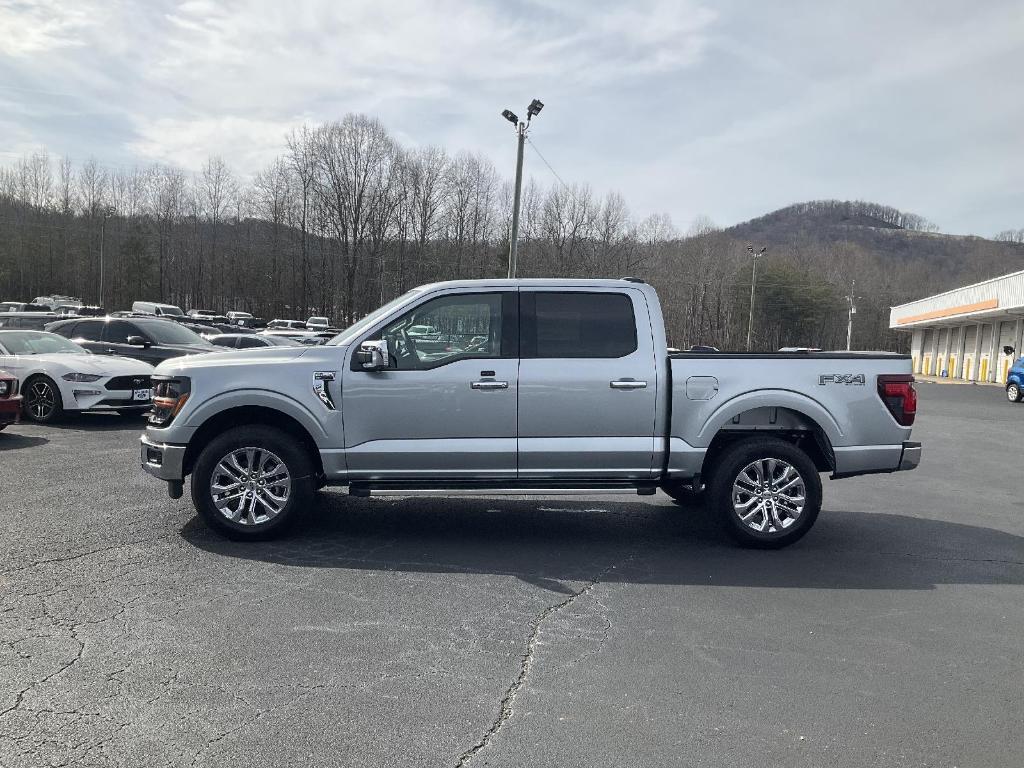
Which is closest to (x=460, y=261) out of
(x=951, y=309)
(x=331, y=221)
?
(x=331, y=221)

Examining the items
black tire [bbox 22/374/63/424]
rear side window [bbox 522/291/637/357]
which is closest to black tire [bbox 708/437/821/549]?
rear side window [bbox 522/291/637/357]

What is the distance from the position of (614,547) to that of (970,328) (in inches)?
2098

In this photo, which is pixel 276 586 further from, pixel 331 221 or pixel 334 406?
pixel 331 221

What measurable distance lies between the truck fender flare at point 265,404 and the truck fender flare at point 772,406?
3.18 metres

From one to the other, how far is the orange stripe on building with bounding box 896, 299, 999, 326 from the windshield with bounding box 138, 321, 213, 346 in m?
40.6

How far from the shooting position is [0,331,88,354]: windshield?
1305 centimetres

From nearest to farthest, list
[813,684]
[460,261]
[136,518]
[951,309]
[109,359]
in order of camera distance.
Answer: [813,684]
[136,518]
[109,359]
[951,309]
[460,261]

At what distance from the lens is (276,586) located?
507 cm

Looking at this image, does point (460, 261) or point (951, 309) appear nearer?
point (951, 309)

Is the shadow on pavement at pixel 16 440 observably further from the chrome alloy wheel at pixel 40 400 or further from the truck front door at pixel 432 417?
the truck front door at pixel 432 417

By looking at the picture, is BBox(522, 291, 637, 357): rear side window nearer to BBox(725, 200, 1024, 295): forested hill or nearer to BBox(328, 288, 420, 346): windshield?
BBox(328, 288, 420, 346): windshield

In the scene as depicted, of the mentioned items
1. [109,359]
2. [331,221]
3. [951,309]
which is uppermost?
[331,221]

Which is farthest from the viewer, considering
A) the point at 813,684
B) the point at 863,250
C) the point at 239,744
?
the point at 863,250

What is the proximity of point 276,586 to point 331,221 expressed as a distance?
6299 cm
